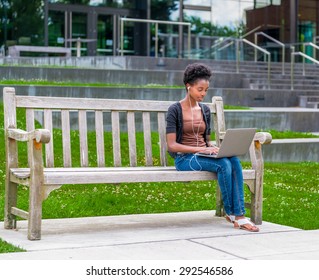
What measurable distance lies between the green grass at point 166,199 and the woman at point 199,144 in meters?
0.83

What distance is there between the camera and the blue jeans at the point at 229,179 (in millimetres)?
6969

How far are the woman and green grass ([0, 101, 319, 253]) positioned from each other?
2.72ft

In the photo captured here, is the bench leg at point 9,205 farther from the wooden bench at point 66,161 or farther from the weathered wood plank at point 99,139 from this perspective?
the weathered wood plank at point 99,139

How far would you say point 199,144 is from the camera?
7.35 m

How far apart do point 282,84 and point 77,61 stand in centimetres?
532

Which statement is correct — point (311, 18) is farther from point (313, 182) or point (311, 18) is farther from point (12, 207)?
point (12, 207)

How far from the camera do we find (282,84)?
21797 millimetres

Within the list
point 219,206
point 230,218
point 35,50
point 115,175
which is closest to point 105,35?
point 35,50

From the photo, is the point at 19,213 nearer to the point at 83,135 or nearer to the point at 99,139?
the point at 83,135

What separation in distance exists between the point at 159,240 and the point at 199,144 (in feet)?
4.01

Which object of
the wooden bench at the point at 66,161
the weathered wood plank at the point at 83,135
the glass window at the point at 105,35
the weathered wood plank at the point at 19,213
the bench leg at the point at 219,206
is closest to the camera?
the wooden bench at the point at 66,161

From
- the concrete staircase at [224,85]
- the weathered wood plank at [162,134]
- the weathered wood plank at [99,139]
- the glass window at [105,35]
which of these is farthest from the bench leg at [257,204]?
the glass window at [105,35]

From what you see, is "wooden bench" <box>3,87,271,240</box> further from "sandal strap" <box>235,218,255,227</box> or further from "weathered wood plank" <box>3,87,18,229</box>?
"sandal strap" <box>235,218,255,227</box>

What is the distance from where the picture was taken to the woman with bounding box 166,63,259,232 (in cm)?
699
